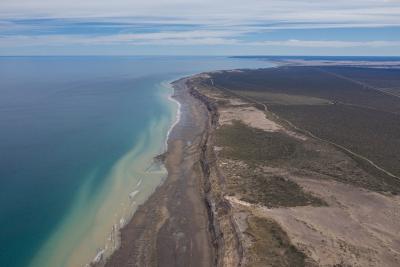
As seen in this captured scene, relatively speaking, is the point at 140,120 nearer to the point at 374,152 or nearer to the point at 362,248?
the point at 374,152

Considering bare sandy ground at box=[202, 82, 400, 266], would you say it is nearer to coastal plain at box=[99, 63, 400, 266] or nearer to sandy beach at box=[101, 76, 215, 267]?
coastal plain at box=[99, 63, 400, 266]

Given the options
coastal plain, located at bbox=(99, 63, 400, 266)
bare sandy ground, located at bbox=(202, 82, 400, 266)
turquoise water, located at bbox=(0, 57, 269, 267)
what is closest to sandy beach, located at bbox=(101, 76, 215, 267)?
coastal plain, located at bbox=(99, 63, 400, 266)

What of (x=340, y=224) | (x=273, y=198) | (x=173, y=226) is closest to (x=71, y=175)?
(x=173, y=226)

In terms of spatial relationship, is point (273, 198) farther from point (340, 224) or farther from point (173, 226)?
point (173, 226)

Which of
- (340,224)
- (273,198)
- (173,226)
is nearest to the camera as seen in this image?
(340,224)

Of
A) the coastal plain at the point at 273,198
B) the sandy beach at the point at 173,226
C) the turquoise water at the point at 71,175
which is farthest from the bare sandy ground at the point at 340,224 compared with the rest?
the turquoise water at the point at 71,175

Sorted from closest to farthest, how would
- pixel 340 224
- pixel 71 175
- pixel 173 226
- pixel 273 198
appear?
pixel 340 224, pixel 173 226, pixel 273 198, pixel 71 175

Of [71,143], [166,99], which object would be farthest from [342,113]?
[71,143]

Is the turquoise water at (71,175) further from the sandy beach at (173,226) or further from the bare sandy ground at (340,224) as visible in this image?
the bare sandy ground at (340,224)
